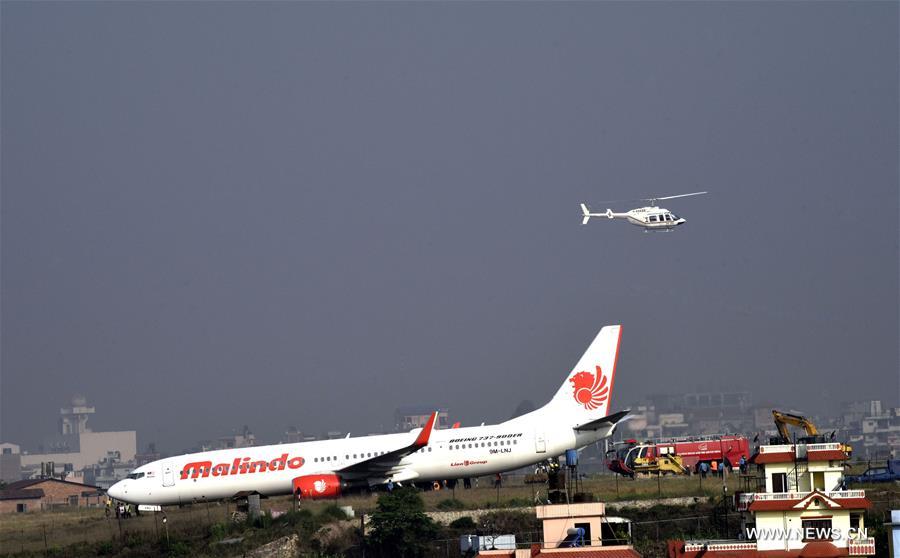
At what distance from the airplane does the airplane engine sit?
0.04 meters

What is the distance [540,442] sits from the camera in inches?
2381

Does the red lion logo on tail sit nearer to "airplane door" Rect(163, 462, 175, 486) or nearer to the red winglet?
the red winglet

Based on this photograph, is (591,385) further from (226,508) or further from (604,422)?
(226,508)

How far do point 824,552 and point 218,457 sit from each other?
1147 inches

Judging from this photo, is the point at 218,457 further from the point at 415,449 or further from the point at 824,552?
the point at 824,552

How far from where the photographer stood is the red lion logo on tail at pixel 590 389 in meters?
Answer: 62.6

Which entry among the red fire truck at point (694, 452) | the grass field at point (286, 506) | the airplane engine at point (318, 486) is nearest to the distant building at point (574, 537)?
the grass field at point (286, 506)

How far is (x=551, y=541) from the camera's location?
4194 cm

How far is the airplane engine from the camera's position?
2362 inches

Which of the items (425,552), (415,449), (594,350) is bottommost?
(425,552)

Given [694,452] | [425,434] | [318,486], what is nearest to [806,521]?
[425,434]

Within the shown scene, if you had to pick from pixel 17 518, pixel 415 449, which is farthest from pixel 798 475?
pixel 17 518

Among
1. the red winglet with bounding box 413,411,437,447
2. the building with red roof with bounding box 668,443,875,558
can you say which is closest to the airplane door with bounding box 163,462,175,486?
the red winglet with bounding box 413,411,437,447

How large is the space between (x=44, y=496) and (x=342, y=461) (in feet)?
129
